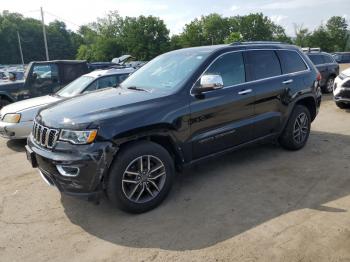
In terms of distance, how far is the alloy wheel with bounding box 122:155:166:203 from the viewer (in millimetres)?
3861

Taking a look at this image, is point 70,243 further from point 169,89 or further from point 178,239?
point 169,89

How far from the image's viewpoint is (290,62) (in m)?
5.81

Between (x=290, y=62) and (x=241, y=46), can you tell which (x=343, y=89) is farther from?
(x=241, y=46)

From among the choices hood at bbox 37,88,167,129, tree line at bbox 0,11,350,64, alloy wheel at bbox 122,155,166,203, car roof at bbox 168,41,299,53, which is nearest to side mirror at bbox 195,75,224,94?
hood at bbox 37,88,167,129

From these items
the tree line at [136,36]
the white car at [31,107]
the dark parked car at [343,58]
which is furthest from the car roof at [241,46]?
the tree line at [136,36]

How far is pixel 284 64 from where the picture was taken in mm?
5676

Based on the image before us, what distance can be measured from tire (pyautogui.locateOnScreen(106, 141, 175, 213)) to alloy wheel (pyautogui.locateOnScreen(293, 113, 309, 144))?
2.74 meters

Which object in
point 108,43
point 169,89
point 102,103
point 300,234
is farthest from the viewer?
point 108,43

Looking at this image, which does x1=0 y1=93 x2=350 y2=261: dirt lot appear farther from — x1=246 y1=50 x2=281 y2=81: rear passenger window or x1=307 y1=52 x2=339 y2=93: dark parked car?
x1=307 y1=52 x2=339 y2=93: dark parked car

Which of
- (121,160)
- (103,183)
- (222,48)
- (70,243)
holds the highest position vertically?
(222,48)

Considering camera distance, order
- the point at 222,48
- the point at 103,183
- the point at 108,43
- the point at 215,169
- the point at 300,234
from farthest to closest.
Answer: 1. the point at 108,43
2. the point at 215,169
3. the point at 222,48
4. the point at 103,183
5. the point at 300,234

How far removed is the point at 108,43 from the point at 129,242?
215 feet

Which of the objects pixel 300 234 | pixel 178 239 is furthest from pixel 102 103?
pixel 300 234

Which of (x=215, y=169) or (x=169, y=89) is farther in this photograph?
(x=215, y=169)
